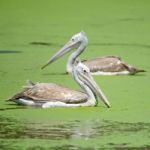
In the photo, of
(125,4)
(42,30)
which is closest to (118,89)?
(42,30)

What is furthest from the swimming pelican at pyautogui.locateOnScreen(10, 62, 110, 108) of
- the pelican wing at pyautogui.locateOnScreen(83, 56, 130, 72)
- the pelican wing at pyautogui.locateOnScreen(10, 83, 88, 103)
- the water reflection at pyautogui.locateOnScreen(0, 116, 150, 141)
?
the pelican wing at pyautogui.locateOnScreen(83, 56, 130, 72)

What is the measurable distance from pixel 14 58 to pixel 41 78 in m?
1.35

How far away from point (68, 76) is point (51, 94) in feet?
5.47

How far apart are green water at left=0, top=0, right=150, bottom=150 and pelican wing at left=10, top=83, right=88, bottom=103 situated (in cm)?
9

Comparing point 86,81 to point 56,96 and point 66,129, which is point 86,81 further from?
point 66,129

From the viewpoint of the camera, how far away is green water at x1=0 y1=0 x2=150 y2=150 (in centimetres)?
598

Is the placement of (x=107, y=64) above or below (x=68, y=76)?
above

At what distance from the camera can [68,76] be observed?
876cm

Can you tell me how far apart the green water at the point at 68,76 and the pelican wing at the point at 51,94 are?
92 millimetres

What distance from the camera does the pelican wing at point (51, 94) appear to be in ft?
23.2

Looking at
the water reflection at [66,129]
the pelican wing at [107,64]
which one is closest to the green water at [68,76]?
the water reflection at [66,129]

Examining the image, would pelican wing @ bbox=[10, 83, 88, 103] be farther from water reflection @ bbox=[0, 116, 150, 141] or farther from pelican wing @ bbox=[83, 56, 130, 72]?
pelican wing @ bbox=[83, 56, 130, 72]

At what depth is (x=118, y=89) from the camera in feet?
26.2

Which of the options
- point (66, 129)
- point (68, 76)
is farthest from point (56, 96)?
point (68, 76)
